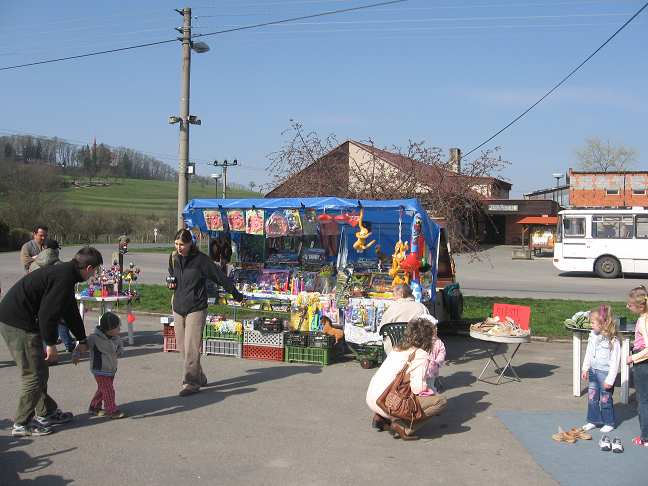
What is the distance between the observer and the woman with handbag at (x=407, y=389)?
624 centimetres

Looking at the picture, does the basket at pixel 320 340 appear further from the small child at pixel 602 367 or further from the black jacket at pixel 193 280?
the small child at pixel 602 367

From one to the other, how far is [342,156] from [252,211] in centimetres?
772

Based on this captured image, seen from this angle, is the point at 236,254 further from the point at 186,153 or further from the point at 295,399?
the point at 295,399

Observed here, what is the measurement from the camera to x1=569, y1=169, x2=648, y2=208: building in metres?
45.9

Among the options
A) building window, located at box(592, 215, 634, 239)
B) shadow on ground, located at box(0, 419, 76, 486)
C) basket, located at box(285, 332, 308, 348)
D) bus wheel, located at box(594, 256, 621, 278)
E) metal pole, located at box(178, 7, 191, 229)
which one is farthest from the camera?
bus wheel, located at box(594, 256, 621, 278)

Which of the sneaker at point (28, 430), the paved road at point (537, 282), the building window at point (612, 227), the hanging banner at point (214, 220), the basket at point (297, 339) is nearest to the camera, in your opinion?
the sneaker at point (28, 430)

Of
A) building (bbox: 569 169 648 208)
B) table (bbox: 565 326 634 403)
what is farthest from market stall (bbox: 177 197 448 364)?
building (bbox: 569 169 648 208)

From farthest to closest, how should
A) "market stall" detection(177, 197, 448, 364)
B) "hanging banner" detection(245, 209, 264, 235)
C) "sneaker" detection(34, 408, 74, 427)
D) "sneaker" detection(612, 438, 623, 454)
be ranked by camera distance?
"hanging banner" detection(245, 209, 264, 235)
"market stall" detection(177, 197, 448, 364)
"sneaker" detection(34, 408, 74, 427)
"sneaker" detection(612, 438, 623, 454)

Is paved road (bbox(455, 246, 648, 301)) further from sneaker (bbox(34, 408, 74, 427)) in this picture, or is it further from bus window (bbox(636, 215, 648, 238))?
sneaker (bbox(34, 408, 74, 427))

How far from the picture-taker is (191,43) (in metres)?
15.3

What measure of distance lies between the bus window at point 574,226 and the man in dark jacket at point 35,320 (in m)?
24.7

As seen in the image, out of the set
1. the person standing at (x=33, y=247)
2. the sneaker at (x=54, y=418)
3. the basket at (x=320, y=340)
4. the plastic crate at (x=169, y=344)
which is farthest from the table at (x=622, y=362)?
the person standing at (x=33, y=247)

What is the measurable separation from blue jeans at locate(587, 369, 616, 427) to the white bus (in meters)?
22.2

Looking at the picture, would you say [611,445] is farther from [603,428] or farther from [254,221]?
[254,221]
